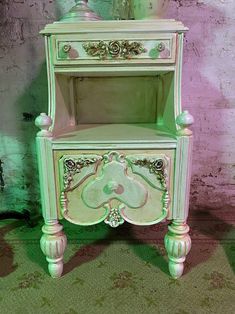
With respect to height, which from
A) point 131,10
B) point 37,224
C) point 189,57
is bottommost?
point 37,224

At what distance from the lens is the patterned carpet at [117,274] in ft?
3.07

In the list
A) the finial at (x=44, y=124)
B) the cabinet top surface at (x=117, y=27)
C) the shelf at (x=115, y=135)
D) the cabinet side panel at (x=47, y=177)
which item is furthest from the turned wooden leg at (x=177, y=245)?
the cabinet top surface at (x=117, y=27)

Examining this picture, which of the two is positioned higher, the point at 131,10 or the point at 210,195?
the point at 131,10

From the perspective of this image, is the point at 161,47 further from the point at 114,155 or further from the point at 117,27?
the point at 114,155

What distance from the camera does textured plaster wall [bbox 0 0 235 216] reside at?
1.30 m

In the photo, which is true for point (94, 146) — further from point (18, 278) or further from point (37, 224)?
point (37, 224)

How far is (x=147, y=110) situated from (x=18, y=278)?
869 mm

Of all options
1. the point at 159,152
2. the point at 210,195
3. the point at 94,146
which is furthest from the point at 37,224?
the point at 210,195

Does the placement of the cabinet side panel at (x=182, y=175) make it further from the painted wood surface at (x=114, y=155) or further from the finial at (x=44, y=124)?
the finial at (x=44, y=124)

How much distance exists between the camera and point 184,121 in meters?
0.90

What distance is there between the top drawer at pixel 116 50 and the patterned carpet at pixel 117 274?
0.77 metres

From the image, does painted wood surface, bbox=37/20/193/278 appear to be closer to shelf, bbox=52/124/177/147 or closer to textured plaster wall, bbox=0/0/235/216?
shelf, bbox=52/124/177/147

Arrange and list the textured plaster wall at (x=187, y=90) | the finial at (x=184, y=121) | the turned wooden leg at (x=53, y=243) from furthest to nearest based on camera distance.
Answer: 1. the textured plaster wall at (x=187, y=90)
2. the turned wooden leg at (x=53, y=243)
3. the finial at (x=184, y=121)

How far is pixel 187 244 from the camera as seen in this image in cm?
A: 102
